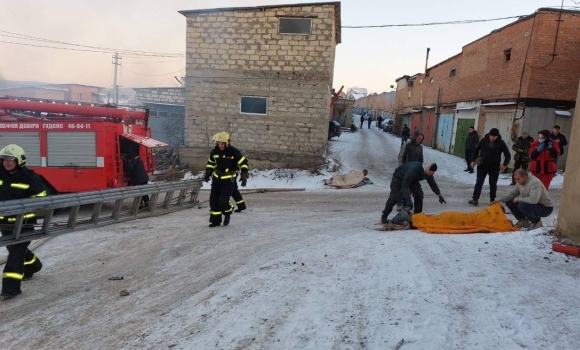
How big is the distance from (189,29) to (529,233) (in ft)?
46.2

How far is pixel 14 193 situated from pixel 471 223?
6316 mm

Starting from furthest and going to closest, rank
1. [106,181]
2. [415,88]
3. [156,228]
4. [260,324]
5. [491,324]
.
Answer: [415,88]
[106,181]
[156,228]
[260,324]
[491,324]

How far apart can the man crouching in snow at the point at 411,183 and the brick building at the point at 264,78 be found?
805 centimetres

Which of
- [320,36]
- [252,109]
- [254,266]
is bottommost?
[254,266]

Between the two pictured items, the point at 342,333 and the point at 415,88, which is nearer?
the point at 342,333

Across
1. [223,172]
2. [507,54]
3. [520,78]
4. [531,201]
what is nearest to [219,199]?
[223,172]

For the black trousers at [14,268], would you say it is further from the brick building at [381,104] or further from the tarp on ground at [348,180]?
the brick building at [381,104]

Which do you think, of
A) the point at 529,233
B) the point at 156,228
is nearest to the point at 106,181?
the point at 156,228

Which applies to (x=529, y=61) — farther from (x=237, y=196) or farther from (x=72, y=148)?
(x=72, y=148)

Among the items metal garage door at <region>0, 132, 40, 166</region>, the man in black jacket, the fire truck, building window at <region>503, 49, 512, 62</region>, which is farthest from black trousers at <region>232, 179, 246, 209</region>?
building window at <region>503, 49, 512, 62</region>

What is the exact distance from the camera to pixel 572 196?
185 inches

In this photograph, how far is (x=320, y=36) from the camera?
14.4 meters

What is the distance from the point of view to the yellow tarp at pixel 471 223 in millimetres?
5746

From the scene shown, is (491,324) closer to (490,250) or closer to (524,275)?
(524,275)
